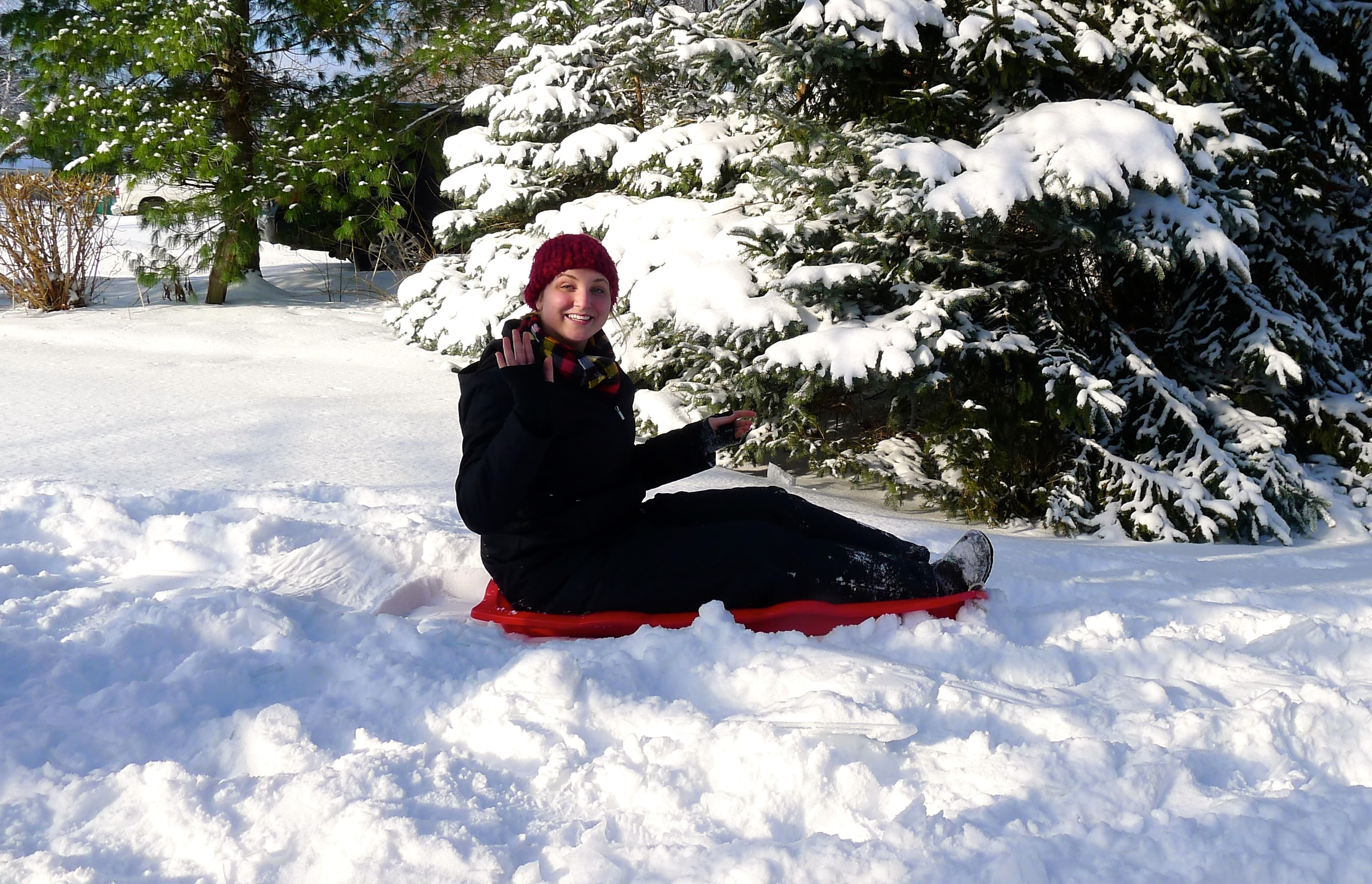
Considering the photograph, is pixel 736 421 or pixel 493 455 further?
pixel 736 421

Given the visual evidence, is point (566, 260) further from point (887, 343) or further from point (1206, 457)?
point (1206, 457)

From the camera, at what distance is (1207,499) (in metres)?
4.61

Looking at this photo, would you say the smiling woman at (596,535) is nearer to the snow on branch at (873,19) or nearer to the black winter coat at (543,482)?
the black winter coat at (543,482)

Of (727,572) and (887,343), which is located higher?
(887,343)

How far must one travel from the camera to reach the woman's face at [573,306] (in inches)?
106

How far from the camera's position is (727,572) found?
2701mm

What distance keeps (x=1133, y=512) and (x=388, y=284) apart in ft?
30.4

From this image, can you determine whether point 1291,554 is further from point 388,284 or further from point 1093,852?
point 388,284

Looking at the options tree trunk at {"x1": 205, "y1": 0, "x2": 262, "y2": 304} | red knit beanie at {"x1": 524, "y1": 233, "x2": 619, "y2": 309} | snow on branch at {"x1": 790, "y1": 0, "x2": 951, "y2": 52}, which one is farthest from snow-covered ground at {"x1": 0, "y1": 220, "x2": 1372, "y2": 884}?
tree trunk at {"x1": 205, "y1": 0, "x2": 262, "y2": 304}

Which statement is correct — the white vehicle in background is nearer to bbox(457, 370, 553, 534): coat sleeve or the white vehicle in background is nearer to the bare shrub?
the bare shrub

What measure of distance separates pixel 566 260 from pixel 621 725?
1283mm

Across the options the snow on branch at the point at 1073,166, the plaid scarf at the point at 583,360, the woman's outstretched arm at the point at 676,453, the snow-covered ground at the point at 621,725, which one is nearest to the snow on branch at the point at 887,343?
the snow on branch at the point at 1073,166

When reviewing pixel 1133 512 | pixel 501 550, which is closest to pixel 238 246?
pixel 501 550

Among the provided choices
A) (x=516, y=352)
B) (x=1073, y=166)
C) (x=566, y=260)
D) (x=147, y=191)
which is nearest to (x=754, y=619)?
(x=516, y=352)
